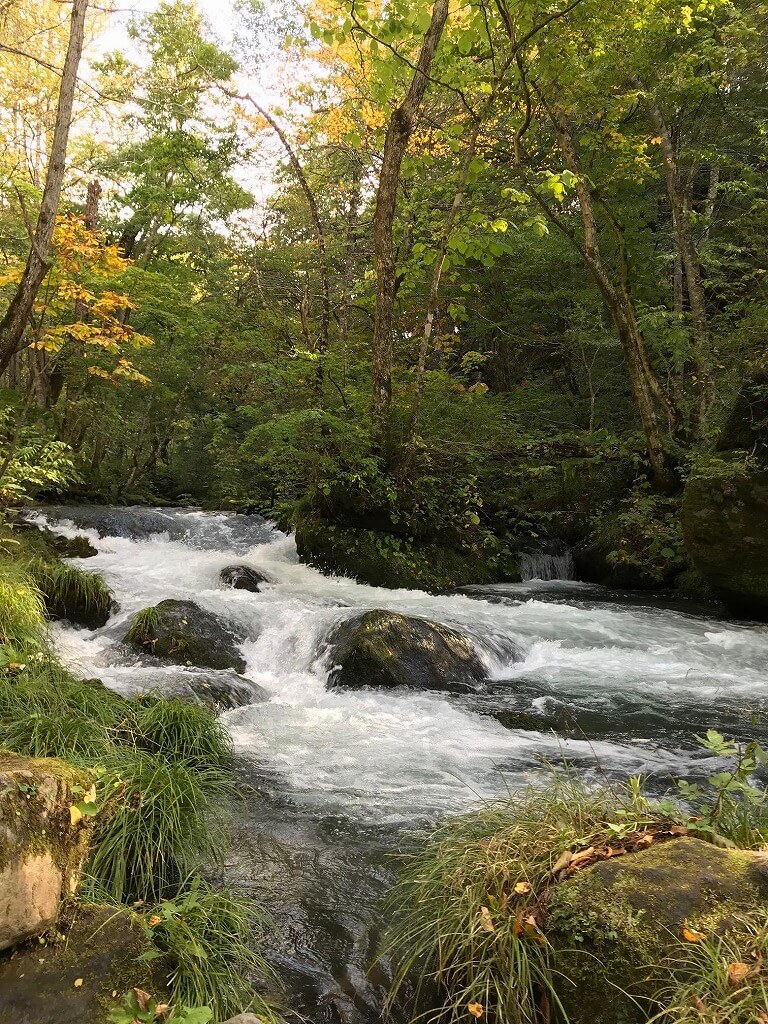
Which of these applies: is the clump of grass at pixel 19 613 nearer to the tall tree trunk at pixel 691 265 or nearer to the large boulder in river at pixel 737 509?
the large boulder in river at pixel 737 509

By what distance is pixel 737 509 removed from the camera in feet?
26.6

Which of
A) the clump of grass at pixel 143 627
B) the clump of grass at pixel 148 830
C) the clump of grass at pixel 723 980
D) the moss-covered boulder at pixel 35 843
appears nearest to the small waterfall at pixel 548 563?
the clump of grass at pixel 143 627

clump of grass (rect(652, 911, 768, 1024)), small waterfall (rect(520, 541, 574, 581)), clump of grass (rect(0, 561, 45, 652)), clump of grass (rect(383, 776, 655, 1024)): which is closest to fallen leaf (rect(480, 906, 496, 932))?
clump of grass (rect(383, 776, 655, 1024))

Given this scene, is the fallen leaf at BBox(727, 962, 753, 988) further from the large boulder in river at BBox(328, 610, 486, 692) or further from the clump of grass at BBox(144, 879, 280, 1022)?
the large boulder in river at BBox(328, 610, 486, 692)

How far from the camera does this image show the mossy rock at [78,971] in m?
1.90

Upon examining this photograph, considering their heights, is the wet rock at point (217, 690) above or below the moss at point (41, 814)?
below

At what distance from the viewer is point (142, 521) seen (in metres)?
13.0

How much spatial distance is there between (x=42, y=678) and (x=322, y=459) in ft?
20.8

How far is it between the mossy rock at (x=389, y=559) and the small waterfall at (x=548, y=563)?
80 cm

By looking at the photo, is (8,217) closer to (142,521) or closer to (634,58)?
(142,521)

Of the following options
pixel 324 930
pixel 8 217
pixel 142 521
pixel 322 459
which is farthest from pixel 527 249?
pixel 324 930

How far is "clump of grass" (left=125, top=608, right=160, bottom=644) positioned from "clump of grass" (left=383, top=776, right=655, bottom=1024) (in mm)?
4277

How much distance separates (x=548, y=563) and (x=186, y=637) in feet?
26.2

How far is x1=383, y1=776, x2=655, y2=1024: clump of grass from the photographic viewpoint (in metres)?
2.16
